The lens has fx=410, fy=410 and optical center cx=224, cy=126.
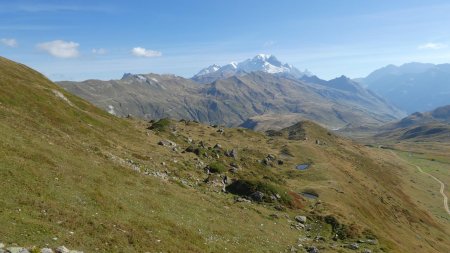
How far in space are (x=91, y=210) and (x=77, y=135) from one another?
29.6 m

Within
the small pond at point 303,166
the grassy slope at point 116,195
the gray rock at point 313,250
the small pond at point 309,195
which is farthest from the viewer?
the small pond at point 303,166

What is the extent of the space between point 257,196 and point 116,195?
28057 mm

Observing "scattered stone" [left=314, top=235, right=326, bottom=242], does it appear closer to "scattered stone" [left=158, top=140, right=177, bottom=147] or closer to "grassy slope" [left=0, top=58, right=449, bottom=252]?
"grassy slope" [left=0, top=58, right=449, bottom=252]

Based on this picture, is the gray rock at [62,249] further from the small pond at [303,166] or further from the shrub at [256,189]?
the small pond at [303,166]

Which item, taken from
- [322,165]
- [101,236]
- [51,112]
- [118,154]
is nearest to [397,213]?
[322,165]

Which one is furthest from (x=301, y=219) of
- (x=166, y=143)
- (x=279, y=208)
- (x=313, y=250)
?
(x=166, y=143)

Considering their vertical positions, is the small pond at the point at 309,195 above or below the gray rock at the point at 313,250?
below

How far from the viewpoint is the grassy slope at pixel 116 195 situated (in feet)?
97.4

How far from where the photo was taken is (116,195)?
39.7m

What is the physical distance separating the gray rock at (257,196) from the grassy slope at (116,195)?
255 cm

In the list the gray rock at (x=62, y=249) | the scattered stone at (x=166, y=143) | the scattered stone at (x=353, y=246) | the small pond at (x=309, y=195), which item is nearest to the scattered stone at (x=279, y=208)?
the scattered stone at (x=353, y=246)

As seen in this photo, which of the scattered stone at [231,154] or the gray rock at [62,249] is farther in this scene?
the scattered stone at [231,154]

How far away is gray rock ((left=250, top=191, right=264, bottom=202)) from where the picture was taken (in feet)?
204

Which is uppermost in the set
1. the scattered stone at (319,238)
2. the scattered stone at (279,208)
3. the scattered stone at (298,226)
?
the scattered stone at (279,208)
